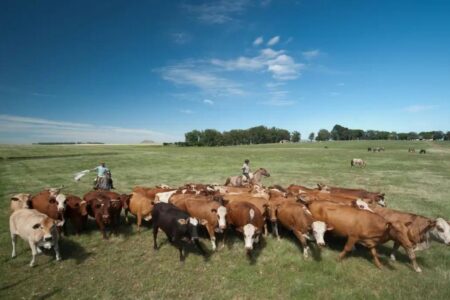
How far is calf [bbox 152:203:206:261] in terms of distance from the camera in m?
9.20

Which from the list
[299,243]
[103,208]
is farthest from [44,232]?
[299,243]

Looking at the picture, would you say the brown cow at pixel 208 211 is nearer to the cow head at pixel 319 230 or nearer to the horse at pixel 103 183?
the cow head at pixel 319 230

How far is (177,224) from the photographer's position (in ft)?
30.8

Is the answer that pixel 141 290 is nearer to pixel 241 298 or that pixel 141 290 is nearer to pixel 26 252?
pixel 241 298

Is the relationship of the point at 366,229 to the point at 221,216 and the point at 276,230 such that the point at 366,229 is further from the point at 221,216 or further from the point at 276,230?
the point at 221,216

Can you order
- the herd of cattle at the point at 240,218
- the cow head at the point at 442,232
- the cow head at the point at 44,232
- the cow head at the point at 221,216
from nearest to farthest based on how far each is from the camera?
the cow head at the point at 44,232 → the herd of cattle at the point at 240,218 → the cow head at the point at 442,232 → the cow head at the point at 221,216

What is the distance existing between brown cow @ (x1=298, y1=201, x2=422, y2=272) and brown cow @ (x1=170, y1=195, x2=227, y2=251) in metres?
3.51

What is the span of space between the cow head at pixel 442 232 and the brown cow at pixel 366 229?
1172mm

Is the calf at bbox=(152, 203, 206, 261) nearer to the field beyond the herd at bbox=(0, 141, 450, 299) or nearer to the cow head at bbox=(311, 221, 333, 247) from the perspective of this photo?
the field beyond the herd at bbox=(0, 141, 450, 299)

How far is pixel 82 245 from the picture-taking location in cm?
1047

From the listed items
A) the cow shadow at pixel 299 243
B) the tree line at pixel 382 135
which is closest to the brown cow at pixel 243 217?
the cow shadow at pixel 299 243

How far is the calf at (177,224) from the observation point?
30.2ft

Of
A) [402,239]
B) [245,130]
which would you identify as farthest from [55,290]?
[245,130]

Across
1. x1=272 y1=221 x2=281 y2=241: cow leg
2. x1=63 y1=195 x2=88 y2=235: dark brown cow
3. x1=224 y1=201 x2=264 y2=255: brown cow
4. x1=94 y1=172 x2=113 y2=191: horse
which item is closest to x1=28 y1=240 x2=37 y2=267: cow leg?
x1=63 y1=195 x2=88 y2=235: dark brown cow
